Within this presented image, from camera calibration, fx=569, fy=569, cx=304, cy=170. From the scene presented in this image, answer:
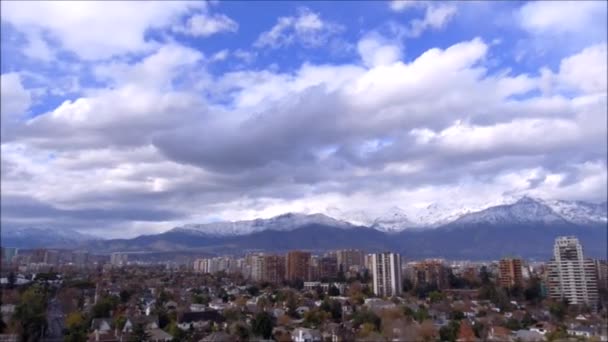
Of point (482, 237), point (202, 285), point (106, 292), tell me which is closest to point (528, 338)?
Answer: point (106, 292)

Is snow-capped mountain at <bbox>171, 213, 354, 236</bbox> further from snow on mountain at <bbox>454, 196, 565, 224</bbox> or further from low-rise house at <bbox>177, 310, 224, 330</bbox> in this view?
low-rise house at <bbox>177, 310, 224, 330</bbox>

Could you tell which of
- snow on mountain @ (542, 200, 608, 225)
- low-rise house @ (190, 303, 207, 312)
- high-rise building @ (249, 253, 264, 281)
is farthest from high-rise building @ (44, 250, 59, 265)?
snow on mountain @ (542, 200, 608, 225)

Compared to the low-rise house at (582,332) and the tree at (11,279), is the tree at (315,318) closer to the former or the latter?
the low-rise house at (582,332)

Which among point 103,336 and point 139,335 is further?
point 103,336

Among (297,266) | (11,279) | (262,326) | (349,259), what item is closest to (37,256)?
(11,279)

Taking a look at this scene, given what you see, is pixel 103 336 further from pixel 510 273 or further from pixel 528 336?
pixel 510 273

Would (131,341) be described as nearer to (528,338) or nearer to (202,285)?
(528,338)

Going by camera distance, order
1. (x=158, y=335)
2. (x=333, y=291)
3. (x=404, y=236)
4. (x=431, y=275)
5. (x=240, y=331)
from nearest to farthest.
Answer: (x=240, y=331) → (x=158, y=335) → (x=333, y=291) → (x=431, y=275) → (x=404, y=236)
